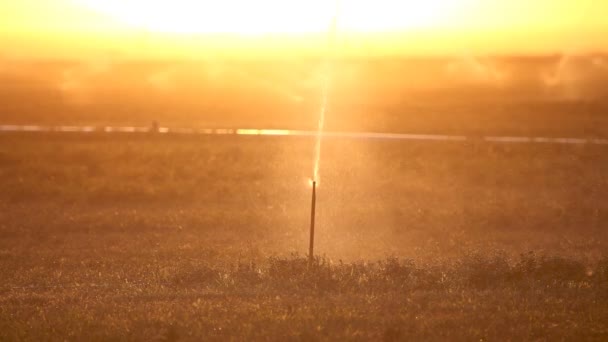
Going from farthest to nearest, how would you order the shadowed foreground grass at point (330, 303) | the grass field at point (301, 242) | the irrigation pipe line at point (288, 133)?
the irrigation pipe line at point (288, 133), the grass field at point (301, 242), the shadowed foreground grass at point (330, 303)

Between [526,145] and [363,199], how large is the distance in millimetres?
6766

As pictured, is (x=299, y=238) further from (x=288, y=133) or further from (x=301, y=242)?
(x=288, y=133)

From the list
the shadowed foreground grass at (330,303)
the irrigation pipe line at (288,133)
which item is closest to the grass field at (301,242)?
Answer: the shadowed foreground grass at (330,303)

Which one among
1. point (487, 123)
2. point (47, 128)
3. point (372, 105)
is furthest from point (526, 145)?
point (47, 128)

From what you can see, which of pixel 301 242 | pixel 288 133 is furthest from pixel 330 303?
pixel 288 133

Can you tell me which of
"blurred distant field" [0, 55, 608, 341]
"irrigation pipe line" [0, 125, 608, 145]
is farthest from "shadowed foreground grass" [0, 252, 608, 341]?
"irrigation pipe line" [0, 125, 608, 145]

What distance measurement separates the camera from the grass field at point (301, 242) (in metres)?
6.93

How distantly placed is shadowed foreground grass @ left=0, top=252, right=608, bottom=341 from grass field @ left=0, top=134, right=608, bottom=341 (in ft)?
0.07

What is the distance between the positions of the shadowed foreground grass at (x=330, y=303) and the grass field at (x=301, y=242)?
2 cm

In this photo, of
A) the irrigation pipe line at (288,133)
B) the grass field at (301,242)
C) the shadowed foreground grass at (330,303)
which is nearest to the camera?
the shadowed foreground grass at (330,303)

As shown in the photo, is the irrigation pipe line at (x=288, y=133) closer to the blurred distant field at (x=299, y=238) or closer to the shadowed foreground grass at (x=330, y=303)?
the blurred distant field at (x=299, y=238)

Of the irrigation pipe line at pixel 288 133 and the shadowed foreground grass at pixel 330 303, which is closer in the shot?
the shadowed foreground grass at pixel 330 303

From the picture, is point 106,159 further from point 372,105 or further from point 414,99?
point 414,99

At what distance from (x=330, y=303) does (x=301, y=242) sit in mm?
2896
